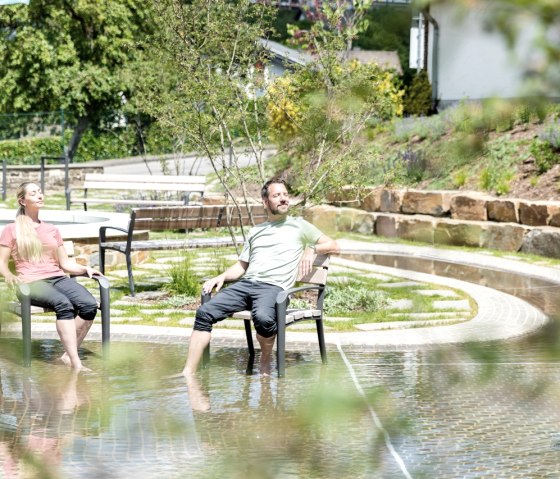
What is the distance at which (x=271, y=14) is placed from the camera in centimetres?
956

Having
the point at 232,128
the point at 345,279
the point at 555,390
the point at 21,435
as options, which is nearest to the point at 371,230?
the point at 345,279

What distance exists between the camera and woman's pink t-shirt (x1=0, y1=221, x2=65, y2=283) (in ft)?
22.9

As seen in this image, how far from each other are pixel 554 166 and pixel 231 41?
791 centimetres

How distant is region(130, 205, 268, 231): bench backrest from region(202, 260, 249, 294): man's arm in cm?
323

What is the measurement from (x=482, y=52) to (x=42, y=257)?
258 inches

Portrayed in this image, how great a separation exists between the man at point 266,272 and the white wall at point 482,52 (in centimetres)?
596

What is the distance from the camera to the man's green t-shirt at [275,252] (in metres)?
6.97

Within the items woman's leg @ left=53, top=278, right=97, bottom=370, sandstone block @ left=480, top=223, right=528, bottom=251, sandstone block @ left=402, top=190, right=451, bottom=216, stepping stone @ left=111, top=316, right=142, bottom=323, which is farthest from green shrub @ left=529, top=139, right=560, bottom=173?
woman's leg @ left=53, top=278, right=97, bottom=370

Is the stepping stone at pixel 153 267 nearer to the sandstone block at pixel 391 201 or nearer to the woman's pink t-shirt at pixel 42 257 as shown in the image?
the woman's pink t-shirt at pixel 42 257

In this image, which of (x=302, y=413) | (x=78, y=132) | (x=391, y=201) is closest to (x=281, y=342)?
(x=302, y=413)

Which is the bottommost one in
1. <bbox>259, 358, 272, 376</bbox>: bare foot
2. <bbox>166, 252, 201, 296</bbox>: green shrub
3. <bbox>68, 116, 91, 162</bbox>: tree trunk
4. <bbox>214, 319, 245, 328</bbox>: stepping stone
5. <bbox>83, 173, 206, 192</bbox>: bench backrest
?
<bbox>214, 319, 245, 328</bbox>: stepping stone

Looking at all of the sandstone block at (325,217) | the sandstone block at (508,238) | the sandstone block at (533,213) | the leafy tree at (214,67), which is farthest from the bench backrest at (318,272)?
the sandstone block at (325,217)

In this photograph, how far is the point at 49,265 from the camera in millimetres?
7227

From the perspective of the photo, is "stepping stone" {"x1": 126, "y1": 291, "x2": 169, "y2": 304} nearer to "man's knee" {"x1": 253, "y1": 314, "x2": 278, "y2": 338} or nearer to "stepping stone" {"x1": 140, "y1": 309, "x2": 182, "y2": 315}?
"stepping stone" {"x1": 140, "y1": 309, "x2": 182, "y2": 315}
